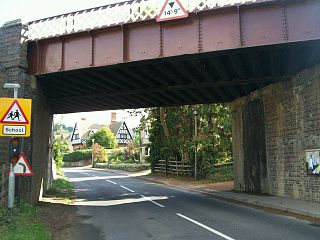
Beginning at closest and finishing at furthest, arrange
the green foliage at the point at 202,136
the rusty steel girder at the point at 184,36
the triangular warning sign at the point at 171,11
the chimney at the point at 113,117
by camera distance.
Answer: the rusty steel girder at the point at 184,36 → the triangular warning sign at the point at 171,11 → the green foliage at the point at 202,136 → the chimney at the point at 113,117

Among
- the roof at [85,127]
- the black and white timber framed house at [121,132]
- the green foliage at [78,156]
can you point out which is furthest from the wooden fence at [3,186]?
the roof at [85,127]

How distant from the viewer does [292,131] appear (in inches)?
680

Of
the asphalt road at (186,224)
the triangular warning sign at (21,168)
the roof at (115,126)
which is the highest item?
the roof at (115,126)

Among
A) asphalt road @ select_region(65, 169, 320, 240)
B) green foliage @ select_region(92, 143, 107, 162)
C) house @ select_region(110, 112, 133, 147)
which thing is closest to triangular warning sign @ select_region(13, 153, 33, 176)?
asphalt road @ select_region(65, 169, 320, 240)

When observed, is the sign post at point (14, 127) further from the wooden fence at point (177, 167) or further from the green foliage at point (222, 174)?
the wooden fence at point (177, 167)

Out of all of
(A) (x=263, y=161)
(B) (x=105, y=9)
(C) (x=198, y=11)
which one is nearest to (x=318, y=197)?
(A) (x=263, y=161)

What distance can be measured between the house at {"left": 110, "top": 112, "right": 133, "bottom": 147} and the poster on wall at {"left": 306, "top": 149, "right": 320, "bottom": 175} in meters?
84.2

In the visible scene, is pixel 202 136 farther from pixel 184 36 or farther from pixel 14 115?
pixel 14 115

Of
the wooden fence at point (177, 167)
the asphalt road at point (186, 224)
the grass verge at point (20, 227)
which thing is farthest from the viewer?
the wooden fence at point (177, 167)

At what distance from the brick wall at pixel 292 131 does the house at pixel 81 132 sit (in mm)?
83738

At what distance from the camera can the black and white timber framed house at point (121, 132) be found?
327 feet

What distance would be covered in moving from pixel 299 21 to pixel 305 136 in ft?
16.6

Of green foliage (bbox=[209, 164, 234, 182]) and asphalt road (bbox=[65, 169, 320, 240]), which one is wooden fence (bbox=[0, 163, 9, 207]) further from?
green foliage (bbox=[209, 164, 234, 182])

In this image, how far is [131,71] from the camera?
17.0 m
